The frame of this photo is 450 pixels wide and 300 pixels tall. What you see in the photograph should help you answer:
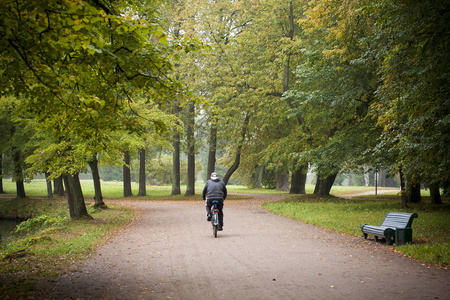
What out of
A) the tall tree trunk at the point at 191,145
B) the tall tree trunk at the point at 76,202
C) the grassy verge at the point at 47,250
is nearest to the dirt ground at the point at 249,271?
the grassy verge at the point at 47,250

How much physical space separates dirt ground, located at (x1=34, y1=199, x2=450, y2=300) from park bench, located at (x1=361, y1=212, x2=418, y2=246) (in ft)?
1.16

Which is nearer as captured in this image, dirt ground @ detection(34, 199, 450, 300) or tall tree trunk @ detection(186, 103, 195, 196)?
dirt ground @ detection(34, 199, 450, 300)

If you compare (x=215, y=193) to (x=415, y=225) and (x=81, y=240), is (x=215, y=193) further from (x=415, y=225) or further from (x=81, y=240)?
(x=415, y=225)

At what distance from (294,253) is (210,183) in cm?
411

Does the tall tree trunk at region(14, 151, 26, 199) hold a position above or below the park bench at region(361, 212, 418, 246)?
above

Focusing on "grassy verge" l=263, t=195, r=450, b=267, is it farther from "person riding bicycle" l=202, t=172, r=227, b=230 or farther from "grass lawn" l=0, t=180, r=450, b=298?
"person riding bicycle" l=202, t=172, r=227, b=230

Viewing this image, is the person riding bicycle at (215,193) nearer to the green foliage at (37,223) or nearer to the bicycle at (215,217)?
the bicycle at (215,217)

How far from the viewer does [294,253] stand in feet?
28.8

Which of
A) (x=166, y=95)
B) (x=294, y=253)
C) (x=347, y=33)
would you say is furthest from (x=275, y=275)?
(x=347, y=33)

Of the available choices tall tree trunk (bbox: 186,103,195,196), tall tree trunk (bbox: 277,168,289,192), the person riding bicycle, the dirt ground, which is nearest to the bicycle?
the person riding bicycle

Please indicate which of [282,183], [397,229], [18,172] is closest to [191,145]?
[18,172]

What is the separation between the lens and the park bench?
9.61 meters

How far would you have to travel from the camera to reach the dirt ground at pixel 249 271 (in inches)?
228

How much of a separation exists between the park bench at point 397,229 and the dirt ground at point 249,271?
35 centimetres
